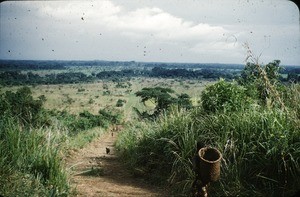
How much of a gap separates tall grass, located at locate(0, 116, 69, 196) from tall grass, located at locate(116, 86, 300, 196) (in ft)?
7.58

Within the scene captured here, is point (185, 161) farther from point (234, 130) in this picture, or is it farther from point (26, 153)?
point (26, 153)

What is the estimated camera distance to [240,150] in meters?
5.80

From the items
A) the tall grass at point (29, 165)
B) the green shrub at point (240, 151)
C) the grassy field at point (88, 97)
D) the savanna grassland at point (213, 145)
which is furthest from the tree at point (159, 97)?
the tall grass at point (29, 165)

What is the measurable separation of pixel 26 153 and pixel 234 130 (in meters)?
3.86

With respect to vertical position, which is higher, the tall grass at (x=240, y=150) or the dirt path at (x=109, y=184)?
the tall grass at (x=240, y=150)

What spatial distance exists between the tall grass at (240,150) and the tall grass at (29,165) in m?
2.31

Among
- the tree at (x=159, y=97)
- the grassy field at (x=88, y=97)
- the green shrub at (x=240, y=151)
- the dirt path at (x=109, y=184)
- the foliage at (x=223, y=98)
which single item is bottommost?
the grassy field at (x=88, y=97)

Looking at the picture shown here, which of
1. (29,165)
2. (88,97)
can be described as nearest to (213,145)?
(29,165)

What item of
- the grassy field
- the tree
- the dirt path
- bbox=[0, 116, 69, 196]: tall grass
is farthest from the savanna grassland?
the grassy field

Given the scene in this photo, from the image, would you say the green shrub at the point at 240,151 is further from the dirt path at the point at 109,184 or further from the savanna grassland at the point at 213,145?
the dirt path at the point at 109,184

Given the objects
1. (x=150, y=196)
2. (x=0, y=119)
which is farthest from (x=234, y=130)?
(x=0, y=119)

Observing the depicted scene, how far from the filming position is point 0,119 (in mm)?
5996

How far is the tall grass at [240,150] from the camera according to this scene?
5.06 meters

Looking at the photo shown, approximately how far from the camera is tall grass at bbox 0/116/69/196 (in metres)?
4.53
